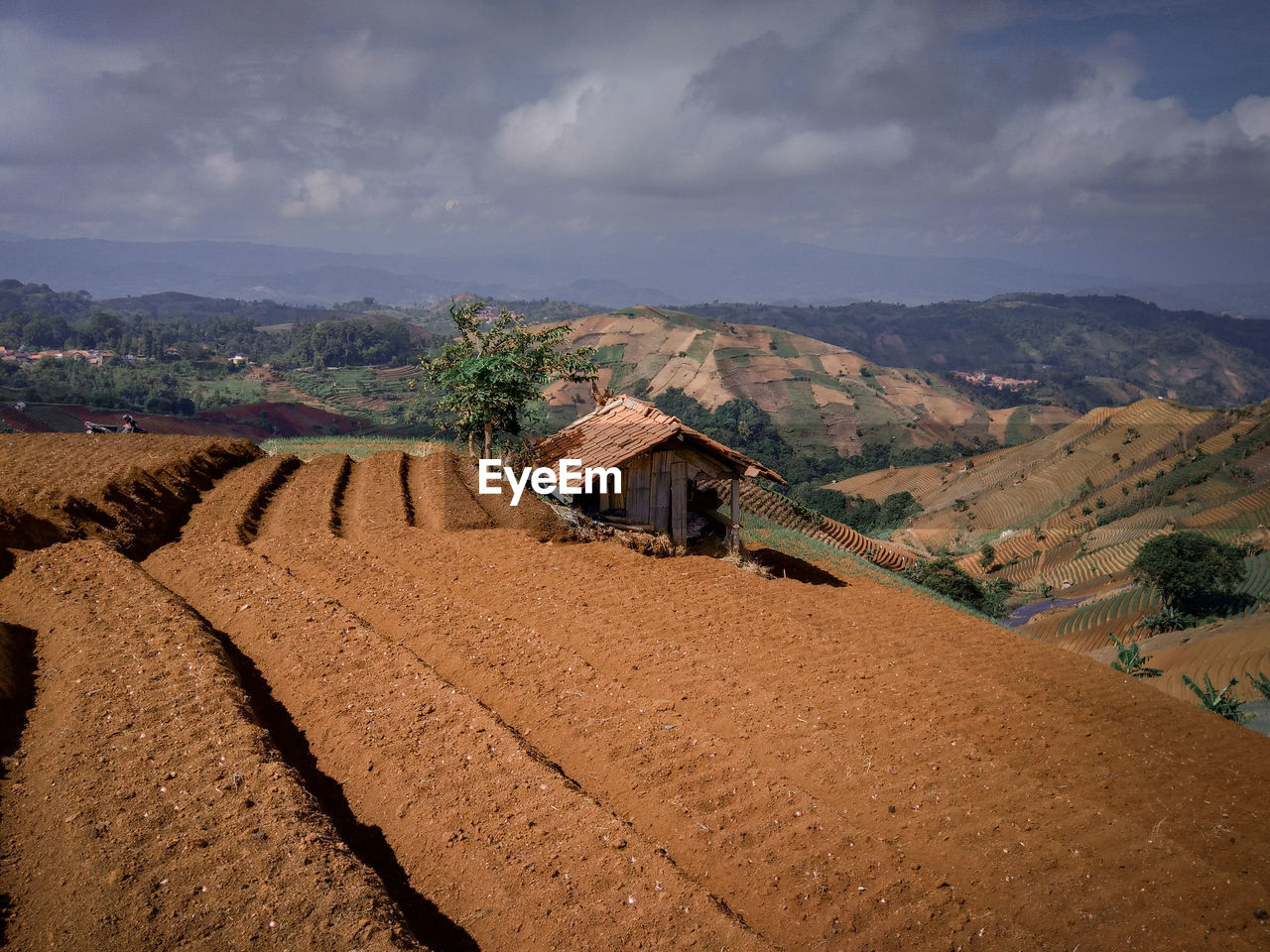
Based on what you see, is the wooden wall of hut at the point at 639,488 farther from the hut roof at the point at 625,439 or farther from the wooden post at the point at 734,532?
the wooden post at the point at 734,532

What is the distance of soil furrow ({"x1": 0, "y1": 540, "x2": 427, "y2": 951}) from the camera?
381 centimetres

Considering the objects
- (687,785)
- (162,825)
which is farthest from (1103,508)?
(162,825)

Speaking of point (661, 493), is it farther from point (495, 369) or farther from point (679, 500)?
point (495, 369)

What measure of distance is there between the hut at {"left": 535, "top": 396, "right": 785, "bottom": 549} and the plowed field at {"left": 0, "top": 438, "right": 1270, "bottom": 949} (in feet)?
11.2

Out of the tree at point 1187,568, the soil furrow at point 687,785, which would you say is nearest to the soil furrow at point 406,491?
the soil furrow at point 687,785

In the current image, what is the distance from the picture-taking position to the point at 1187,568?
21.9 meters

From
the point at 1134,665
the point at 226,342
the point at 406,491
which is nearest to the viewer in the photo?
the point at 406,491

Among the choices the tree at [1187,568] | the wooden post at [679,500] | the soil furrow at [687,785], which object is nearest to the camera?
the soil furrow at [687,785]

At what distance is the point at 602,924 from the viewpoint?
4156 mm

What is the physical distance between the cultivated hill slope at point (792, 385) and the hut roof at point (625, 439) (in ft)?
237

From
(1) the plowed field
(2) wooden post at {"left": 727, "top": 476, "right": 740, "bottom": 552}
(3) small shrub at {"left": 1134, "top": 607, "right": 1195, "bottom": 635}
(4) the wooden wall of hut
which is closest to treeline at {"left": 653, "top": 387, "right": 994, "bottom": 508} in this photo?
(3) small shrub at {"left": 1134, "top": 607, "right": 1195, "bottom": 635}

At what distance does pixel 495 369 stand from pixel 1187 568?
21.5 m

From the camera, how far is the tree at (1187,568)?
21.8 m

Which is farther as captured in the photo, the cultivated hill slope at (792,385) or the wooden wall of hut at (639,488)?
the cultivated hill slope at (792,385)
